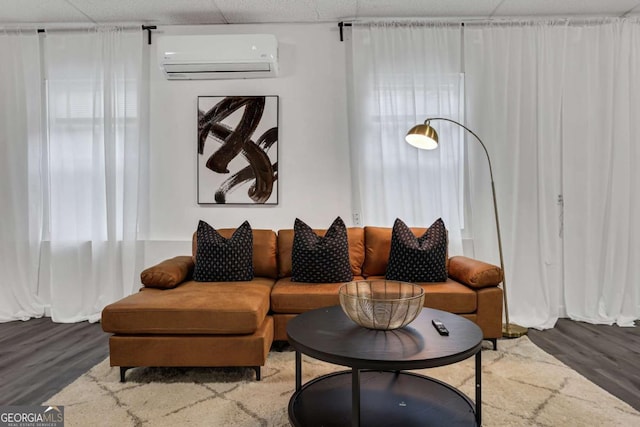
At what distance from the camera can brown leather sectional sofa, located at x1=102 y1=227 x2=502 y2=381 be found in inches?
91.5

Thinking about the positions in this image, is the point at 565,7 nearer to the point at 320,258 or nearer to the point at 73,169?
the point at 320,258

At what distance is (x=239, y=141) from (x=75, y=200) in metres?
1.58

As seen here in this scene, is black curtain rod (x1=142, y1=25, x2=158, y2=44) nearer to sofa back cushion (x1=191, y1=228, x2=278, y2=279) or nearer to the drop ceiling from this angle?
the drop ceiling

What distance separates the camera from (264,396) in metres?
2.16

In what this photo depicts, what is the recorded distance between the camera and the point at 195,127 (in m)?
3.84

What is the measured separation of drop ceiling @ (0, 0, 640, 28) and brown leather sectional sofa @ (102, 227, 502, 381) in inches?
75.2

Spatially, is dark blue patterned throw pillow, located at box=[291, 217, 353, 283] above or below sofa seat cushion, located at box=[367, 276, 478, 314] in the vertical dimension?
above

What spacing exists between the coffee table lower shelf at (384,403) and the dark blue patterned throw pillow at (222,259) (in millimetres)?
1192

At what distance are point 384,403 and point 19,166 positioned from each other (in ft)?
12.7

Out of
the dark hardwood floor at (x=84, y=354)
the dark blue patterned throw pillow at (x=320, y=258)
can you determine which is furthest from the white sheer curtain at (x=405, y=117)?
the dark hardwood floor at (x=84, y=354)

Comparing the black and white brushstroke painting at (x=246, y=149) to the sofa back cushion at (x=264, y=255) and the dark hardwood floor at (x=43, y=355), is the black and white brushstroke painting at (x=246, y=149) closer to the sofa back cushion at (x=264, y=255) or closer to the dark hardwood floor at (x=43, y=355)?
the sofa back cushion at (x=264, y=255)

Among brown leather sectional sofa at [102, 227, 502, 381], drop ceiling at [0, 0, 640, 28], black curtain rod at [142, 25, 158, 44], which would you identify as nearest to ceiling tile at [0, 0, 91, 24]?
drop ceiling at [0, 0, 640, 28]

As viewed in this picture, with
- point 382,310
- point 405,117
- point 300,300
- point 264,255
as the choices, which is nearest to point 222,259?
point 264,255

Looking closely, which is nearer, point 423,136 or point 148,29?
point 423,136
